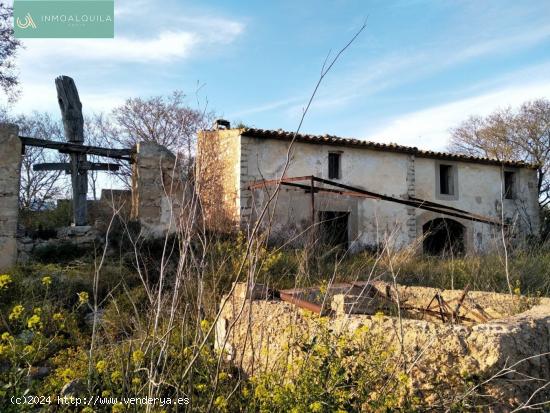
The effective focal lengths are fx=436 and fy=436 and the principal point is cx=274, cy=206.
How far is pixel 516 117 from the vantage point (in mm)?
18891

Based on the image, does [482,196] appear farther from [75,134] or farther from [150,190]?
[75,134]

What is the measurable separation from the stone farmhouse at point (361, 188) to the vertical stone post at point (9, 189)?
3504 mm

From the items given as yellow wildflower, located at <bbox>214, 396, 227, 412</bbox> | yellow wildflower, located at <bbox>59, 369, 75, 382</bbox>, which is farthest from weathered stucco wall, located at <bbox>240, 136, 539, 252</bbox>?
yellow wildflower, located at <bbox>214, 396, 227, 412</bbox>

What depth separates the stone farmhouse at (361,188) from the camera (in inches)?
413

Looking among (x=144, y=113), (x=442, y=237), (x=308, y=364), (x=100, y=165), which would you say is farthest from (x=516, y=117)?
(x=308, y=364)

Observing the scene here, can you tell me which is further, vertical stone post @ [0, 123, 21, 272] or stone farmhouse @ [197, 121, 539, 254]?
stone farmhouse @ [197, 121, 539, 254]

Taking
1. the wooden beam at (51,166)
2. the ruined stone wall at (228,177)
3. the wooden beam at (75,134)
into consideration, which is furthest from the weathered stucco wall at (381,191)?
the wooden beam at (51,166)

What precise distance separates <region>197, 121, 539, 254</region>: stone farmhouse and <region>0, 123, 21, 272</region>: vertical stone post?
3.50 m

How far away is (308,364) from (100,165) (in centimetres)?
763

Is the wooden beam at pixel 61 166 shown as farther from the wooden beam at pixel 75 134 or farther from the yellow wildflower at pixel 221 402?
the yellow wildflower at pixel 221 402

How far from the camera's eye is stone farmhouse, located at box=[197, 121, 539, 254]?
34.4ft

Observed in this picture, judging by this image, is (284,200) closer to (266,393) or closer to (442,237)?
(442,237)

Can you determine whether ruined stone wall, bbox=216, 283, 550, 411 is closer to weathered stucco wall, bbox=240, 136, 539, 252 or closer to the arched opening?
weathered stucco wall, bbox=240, 136, 539, 252

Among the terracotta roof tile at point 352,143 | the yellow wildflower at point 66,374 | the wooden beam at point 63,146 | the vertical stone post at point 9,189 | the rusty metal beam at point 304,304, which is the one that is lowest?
the yellow wildflower at point 66,374
